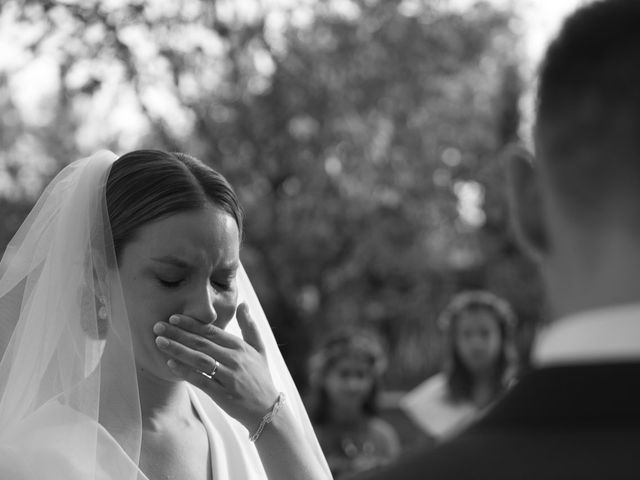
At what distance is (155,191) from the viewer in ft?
9.77

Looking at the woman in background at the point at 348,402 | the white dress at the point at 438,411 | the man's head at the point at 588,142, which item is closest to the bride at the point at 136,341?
the man's head at the point at 588,142

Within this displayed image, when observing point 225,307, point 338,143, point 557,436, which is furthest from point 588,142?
point 338,143

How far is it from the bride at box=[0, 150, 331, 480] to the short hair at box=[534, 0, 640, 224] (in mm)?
1593

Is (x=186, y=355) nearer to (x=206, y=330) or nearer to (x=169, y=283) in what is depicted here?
(x=206, y=330)

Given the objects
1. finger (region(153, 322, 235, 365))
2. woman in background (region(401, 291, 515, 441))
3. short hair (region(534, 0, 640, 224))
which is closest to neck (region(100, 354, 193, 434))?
finger (region(153, 322, 235, 365))

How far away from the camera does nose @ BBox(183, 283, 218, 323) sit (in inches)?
113

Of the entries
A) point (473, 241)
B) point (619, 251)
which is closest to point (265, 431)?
point (619, 251)

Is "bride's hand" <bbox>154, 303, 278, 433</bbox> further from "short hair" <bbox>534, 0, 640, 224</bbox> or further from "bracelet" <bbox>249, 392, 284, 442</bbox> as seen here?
"short hair" <bbox>534, 0, 640, 224</bbox>

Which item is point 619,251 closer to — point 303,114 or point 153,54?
point 153,54

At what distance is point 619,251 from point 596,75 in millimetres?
228

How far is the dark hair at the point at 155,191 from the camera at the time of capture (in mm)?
2959

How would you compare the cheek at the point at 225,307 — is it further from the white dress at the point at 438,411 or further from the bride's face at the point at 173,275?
the white dress at the point at 438,411

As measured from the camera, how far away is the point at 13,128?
11656 millimetres

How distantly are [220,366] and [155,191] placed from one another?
0.52 meters
